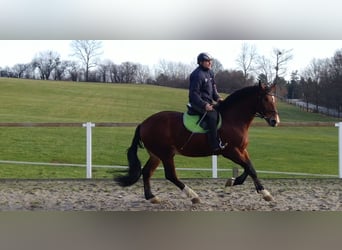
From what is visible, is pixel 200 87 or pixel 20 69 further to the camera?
pixel 20 69

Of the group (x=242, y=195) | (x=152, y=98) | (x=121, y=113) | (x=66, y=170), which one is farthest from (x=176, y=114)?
(x=121, y=113)

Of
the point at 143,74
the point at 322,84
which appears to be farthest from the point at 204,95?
the point at 322,84

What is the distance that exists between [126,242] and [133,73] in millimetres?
9878

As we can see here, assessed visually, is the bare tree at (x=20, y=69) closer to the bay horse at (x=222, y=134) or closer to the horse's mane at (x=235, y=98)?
the bay horse at (x=222, y=134)

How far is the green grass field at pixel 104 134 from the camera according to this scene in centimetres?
1056

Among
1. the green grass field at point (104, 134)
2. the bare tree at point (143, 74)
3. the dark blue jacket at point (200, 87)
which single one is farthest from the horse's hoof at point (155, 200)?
the bare tree at point (143, 74)

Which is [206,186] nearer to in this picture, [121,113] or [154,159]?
Answer: [154,159]

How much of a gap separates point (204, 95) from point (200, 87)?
0.34 feet

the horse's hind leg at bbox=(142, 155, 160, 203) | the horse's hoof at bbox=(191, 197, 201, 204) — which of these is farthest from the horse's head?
the horse's hind leg at bbox=(142, 155, 160, 203)

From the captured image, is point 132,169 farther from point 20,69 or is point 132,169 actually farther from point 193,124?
point 20,69

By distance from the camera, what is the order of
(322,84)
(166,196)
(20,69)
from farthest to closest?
(20,69)
(322,84)
(166,196)

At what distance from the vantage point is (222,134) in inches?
186

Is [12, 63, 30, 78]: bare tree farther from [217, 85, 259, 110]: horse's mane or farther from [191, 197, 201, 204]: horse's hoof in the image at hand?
[191, 197, 201, 204]: horse's hoof

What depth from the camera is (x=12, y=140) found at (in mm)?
13227
